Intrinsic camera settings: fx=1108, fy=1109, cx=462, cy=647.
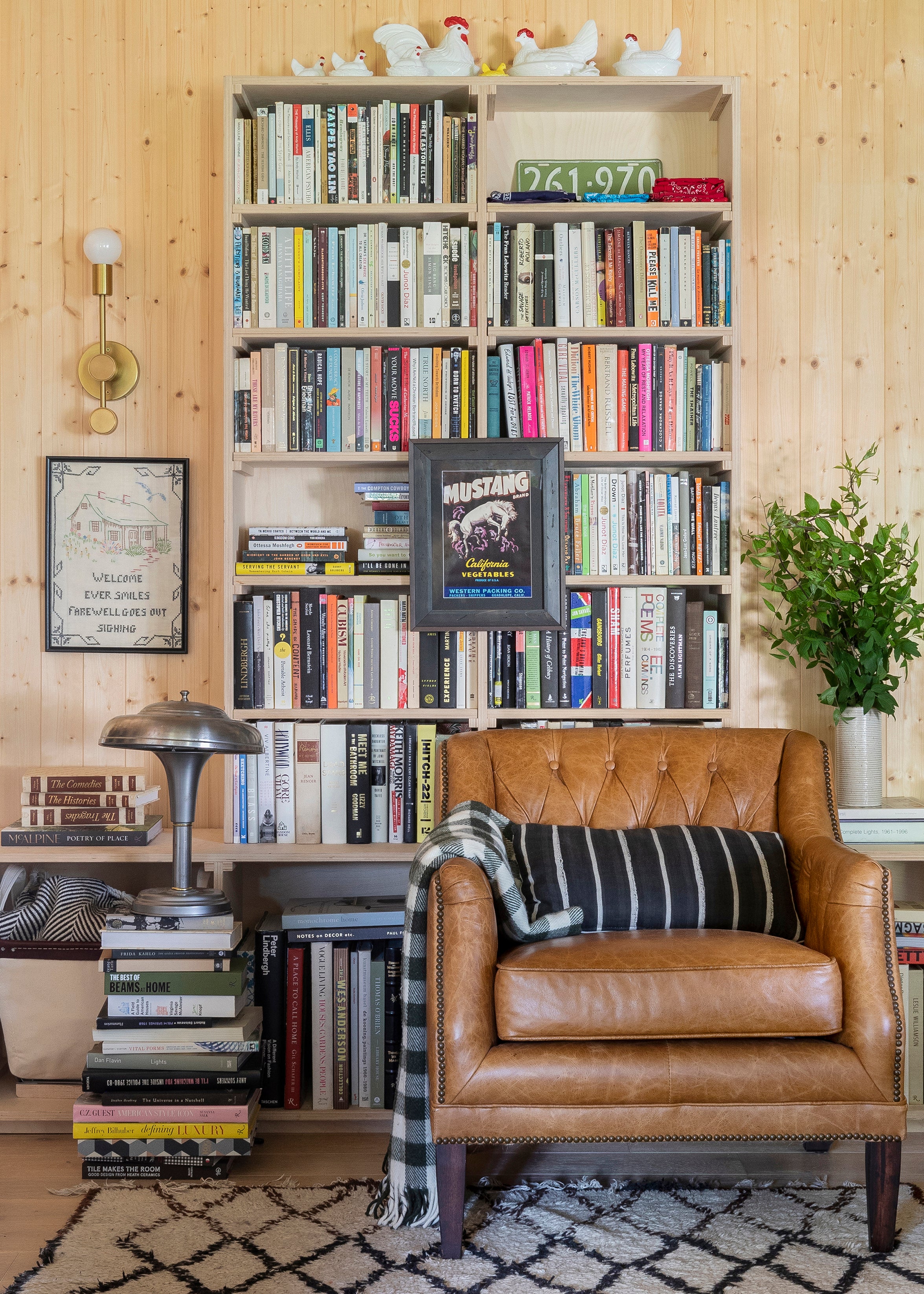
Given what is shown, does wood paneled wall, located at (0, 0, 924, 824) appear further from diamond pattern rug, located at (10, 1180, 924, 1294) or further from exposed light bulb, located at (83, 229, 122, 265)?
diamond pattern rug, located at (10, 1180, 924, 1294)

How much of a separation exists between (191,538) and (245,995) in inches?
48.6

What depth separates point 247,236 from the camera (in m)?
2.75

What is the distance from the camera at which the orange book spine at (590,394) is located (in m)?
2.76

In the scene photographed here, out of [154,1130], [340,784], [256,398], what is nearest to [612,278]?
[256,398]

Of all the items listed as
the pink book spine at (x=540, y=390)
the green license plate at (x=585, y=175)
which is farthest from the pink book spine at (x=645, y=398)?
the green license plate at (x=585, y=175)

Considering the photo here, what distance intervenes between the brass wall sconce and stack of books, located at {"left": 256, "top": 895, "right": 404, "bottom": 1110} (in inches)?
55.6

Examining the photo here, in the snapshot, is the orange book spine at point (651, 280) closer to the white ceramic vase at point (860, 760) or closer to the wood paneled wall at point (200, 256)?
the wood paneled wall at point (200, 256)

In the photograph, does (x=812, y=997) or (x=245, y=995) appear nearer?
(x=812, y=997)

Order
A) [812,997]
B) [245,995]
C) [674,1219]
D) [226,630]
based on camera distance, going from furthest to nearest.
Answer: [226,630]
[245,995]
[674,1219]
[812,997]

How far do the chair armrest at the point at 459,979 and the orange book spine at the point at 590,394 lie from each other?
125 centimetres

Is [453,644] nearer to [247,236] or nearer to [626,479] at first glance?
[626,479]

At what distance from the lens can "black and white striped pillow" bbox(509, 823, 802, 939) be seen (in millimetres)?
2184

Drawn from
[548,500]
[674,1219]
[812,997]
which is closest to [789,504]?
[548,500]

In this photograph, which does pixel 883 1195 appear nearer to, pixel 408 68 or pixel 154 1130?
pixel 154 1130
